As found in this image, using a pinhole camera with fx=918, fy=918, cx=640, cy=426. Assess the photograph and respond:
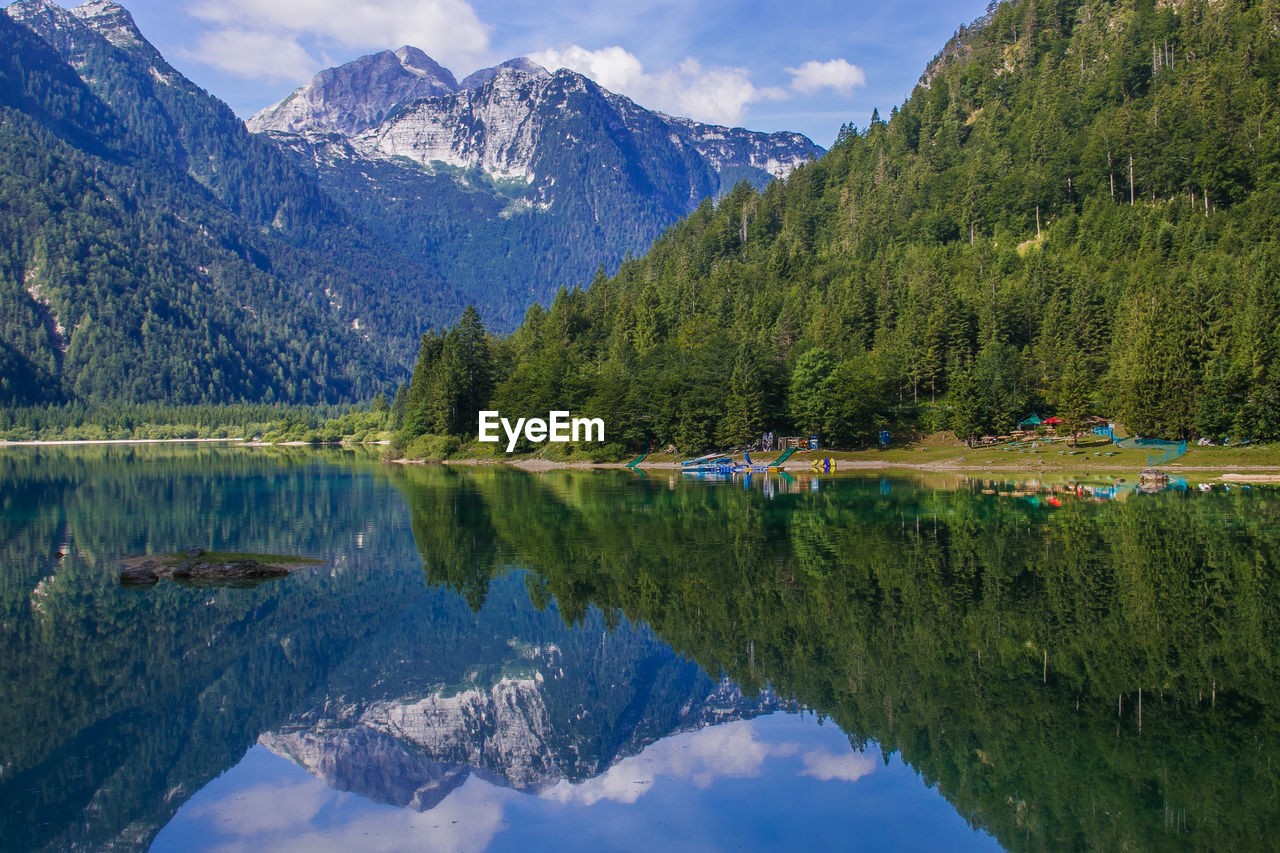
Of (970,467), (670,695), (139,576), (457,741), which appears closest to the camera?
(457,741)

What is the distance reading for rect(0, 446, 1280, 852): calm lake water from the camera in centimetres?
1739

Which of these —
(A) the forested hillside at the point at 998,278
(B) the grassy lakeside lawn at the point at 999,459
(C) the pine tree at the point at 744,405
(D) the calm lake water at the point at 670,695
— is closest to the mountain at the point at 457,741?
(D) the calm lake water at the point at 670,695

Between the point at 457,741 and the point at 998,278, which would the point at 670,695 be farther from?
the point at 998,278

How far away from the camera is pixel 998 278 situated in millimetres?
131000

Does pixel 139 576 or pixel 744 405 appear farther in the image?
pixel 744 405

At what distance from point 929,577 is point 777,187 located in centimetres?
17310

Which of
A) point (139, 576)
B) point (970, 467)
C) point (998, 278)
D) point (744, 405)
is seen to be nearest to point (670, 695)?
point (139, 576)

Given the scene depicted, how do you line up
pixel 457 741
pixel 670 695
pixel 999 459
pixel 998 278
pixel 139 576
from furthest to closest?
pixel 998 278
pixel 999 459
pixel 139 576
pixel 670 695
pixel 457 741

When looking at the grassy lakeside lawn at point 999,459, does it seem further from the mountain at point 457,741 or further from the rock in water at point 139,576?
the rock in water at point 139,576

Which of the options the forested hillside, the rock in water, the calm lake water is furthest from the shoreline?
the rock in water

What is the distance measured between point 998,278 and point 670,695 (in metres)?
121

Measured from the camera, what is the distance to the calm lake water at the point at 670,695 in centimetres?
1739

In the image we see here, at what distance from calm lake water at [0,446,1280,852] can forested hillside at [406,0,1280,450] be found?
177 feet

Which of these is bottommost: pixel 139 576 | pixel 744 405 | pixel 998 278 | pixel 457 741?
pixel 457 741
